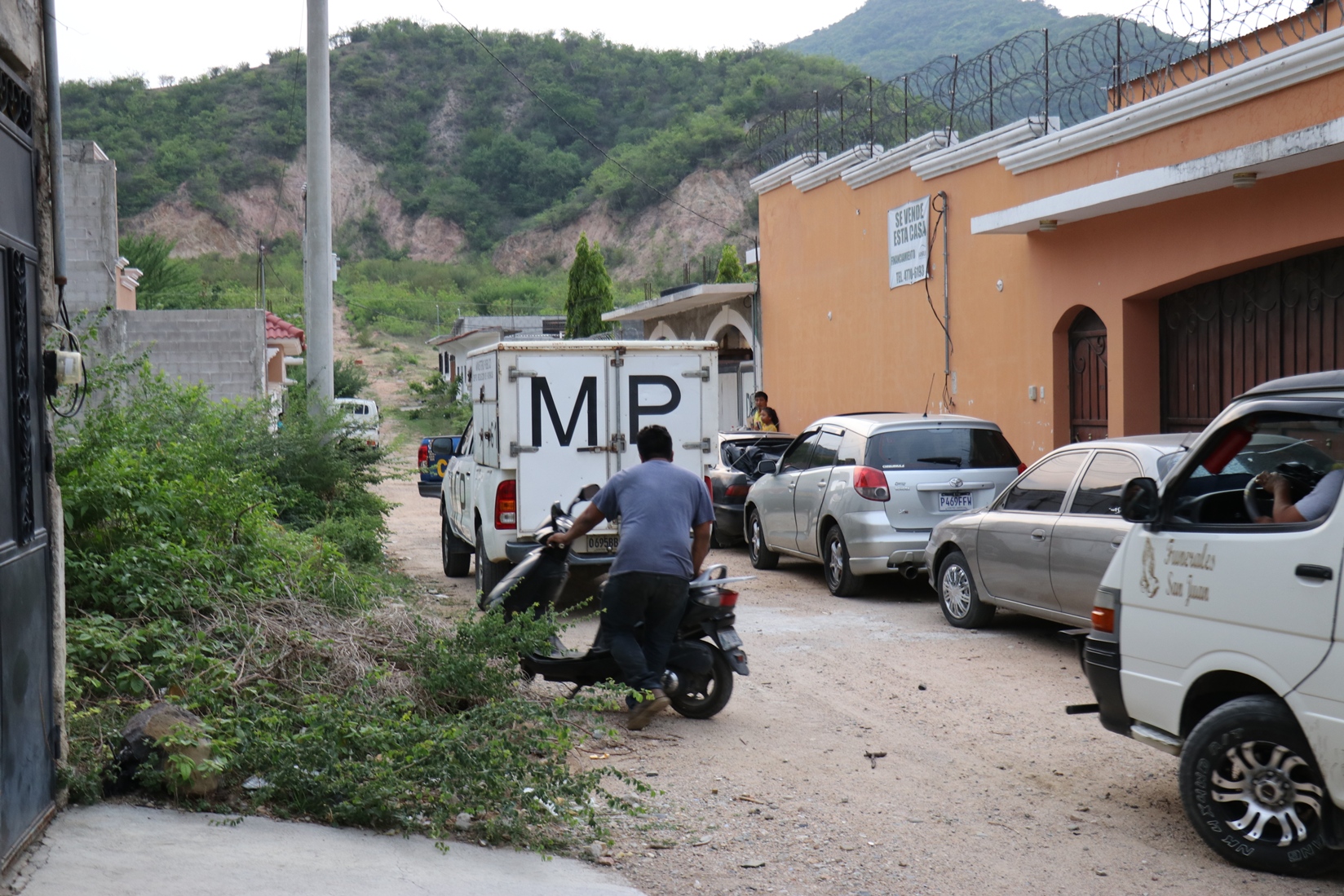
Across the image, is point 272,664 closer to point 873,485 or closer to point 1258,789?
point 1258,789

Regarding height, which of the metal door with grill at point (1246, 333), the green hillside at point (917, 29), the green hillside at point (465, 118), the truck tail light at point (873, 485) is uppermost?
the green hillside at point (917, 29)

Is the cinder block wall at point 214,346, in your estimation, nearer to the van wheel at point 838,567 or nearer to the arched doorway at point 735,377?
the arched doorway at point 735,377

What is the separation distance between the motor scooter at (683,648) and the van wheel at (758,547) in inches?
255

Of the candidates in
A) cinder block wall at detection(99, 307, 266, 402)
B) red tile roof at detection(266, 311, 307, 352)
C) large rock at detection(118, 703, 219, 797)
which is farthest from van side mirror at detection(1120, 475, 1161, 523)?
red tile roof at detection(266, 311, 307, 352)

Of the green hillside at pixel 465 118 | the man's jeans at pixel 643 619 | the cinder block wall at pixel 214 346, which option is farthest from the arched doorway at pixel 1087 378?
the green hillside at pixel 465 118

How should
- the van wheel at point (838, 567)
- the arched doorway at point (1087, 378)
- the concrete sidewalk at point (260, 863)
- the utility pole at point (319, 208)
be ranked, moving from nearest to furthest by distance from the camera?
the concrete sidewalk at point (260, 863)
the van wheel at point (838, 567)
the arched doorway at point (1087, 378)
the utility pole at point (319, 208)

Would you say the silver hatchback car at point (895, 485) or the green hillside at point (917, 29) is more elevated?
the green hillside at point (917, 29)

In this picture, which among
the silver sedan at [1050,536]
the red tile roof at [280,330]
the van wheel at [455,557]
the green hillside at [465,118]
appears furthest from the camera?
the green hillside at [465,118]

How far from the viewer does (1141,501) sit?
518 cm

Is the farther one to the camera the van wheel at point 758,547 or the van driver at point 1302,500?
the van wheel at point 758,547

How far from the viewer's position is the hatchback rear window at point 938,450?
1119 centimetres

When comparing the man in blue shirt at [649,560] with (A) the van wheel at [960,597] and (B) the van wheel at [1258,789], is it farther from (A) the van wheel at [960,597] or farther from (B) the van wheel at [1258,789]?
(A) the van wheel at [960,597]

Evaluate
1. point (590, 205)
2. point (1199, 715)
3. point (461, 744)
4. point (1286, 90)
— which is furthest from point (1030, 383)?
point (590, 205)

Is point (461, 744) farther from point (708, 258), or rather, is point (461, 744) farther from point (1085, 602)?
point (708, 258)
